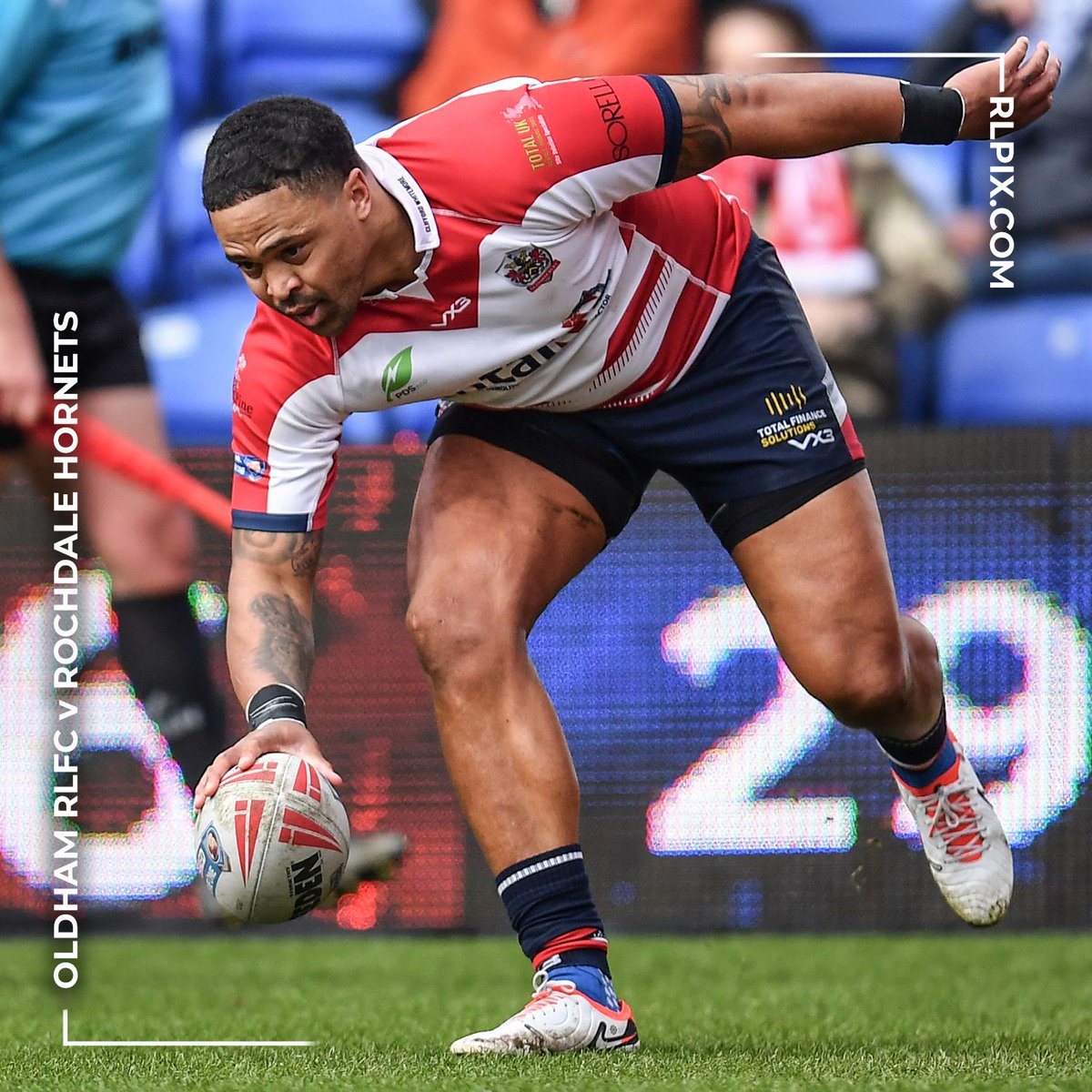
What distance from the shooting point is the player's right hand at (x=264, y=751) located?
2.82 m

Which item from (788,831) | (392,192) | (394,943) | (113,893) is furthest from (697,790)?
(392,192)

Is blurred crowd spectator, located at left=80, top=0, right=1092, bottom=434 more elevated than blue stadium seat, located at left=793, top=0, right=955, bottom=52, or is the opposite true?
blue stadium seat, located at left=793, top=0, right=955, bottom=52

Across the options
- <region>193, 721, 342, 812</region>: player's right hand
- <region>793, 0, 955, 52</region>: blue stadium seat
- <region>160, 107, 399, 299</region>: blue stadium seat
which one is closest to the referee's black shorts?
<region>160, 107, 399, 299</region>: blue stadium seat

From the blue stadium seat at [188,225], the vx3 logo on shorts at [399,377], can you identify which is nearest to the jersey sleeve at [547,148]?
the vx3 logo on shorts at [399,377]

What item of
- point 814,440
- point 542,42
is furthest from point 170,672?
point 542,42

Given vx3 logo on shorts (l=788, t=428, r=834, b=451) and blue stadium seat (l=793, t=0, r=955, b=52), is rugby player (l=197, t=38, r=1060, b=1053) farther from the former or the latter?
blue stadium seat (l=793, t=0, r=955, b=52)

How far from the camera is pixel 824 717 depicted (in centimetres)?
502

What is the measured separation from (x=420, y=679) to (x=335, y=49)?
2607 mm

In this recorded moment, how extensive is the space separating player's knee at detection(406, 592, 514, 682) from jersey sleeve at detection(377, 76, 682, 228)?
67 centimetres

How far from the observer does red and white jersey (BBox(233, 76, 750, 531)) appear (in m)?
3.01

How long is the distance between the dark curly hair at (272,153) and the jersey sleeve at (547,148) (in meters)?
0.20

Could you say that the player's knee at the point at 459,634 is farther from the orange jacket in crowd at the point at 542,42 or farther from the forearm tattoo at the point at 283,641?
the orange jacket in crowd at the point at 542,42

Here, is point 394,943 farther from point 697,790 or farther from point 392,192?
point 392,192

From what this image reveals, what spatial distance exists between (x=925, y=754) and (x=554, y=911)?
96 cm
